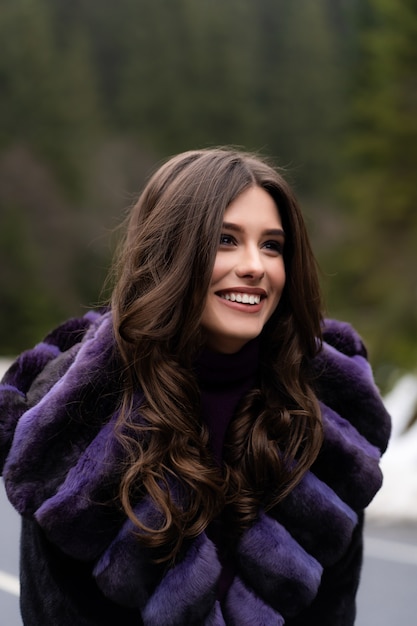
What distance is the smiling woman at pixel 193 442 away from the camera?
6.26ft

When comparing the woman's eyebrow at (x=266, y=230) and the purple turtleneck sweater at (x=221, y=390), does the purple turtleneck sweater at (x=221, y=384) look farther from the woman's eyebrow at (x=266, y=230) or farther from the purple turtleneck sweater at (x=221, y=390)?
the woman's eyebrow at (x=266, y=230)

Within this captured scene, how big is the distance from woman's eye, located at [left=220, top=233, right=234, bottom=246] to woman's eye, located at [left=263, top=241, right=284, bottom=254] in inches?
3.7

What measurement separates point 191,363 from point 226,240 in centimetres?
30

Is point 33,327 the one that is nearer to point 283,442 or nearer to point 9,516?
point 9,516

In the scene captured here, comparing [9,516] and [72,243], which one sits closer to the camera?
[9,516]

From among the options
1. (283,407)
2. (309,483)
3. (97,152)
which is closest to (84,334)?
(283,407)

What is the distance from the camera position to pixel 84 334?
88.9 inches

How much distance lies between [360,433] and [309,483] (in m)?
0.24

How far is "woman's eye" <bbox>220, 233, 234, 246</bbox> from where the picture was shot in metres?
1.96

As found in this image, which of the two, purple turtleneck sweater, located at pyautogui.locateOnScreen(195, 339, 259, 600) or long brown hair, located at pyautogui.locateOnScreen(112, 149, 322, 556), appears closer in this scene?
long brown hair, located at pyautogui.locateOnScreen(112, 149, 322, 556)


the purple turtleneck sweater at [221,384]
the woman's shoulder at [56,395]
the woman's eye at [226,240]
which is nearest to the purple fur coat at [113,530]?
the woman's shoulder at [56,395]

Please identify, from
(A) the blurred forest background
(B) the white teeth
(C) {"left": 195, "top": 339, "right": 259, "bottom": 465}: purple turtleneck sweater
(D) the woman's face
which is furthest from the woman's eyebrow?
(A) the blurred forest background

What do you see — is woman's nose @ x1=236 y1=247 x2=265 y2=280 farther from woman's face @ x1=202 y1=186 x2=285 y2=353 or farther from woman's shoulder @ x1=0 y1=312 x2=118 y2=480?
woman's shoulder @ x1=0 y1=312 x2=118 y2=480

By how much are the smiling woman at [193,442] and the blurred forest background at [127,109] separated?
20808 mm
